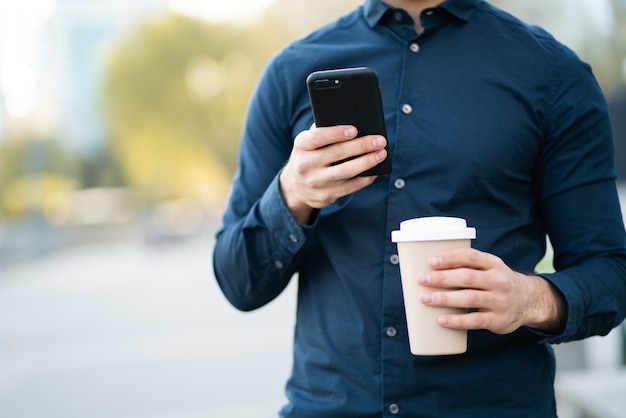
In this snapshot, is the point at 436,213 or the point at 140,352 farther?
the point at 140,352

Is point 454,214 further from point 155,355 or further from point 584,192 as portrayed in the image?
point 155,355

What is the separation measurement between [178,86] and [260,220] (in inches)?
1401

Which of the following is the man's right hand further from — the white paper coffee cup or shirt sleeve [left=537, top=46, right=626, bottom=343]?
shirt sleeve [left=537, top=46, right=626, bottom=343]

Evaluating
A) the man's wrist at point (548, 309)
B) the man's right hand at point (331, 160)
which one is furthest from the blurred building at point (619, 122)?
the man's right hand at point (331, 160)

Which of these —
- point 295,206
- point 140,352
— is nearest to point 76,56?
point 140,352

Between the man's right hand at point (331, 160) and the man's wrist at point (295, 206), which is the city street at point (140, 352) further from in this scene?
the man's right hand at point (331, 160)

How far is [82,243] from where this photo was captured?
3412cm

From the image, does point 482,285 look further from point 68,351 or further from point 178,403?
point 68,351

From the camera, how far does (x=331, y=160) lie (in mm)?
1500

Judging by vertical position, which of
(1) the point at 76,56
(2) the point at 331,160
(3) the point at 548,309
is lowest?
(3) the point at 548,309

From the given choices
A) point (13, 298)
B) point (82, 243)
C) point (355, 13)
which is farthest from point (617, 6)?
point (82, 243)

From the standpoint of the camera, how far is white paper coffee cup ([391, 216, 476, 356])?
4.53ft

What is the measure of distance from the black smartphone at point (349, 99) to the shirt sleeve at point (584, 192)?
42 centimetres

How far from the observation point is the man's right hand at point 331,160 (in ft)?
4.90
